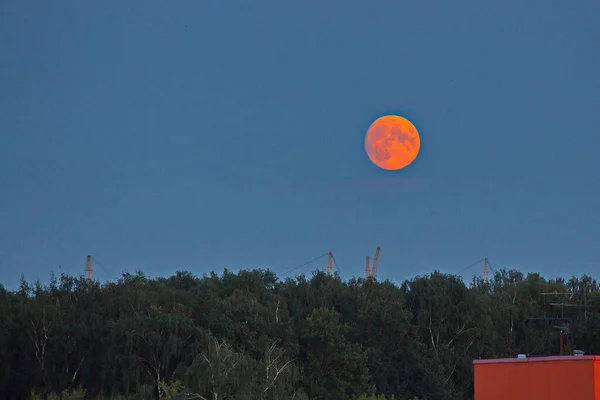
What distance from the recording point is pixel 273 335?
262 ft

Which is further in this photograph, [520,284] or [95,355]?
[520,284]

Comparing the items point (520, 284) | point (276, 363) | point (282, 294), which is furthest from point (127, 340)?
point (520, 284)

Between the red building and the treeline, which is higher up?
the treeline

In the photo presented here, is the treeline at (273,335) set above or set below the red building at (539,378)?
above

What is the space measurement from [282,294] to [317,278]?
506 cm

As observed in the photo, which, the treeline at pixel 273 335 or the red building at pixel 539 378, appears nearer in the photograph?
the red building at pixel 539 378

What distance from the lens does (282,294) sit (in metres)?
91.2

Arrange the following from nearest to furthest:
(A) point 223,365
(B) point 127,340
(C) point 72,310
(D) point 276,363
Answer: (A) point 223,365 → (D) point 276,363 → (B) point 127,340 → (C) point 72,310

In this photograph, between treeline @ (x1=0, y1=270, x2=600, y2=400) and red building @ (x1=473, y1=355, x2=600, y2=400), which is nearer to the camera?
red building @ (x1=473, y1=355, x2=600, y2=400)

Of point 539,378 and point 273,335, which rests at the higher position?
point 273,335

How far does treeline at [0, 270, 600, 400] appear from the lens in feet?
244

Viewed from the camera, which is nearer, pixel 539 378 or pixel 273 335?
pixel 539 378

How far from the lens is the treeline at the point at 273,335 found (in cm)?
7431

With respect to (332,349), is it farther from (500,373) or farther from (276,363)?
(500,373)
